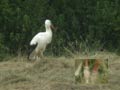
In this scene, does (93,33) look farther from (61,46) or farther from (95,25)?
(61,46)

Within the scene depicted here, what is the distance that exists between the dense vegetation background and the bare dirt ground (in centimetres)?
887

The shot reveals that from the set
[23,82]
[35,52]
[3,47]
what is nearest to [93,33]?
[3,47]

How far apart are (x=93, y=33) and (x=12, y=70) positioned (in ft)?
39.7

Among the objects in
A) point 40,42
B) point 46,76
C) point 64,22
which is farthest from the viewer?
point 64,22

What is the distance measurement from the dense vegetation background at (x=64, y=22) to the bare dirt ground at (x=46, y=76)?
8.87 m

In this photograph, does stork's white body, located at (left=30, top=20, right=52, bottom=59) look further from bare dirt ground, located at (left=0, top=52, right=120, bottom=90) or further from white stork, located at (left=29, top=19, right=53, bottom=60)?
bare dirt ground, located at (left=0, top=52, right=120, bottom=90)

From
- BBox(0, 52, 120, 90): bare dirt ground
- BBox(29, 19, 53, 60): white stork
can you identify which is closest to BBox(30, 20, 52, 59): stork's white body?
BBox(29, 19, 53, 60): white stork

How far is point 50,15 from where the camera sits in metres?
25.5

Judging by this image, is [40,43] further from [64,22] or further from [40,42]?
[64,22]

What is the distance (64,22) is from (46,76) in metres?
14.3

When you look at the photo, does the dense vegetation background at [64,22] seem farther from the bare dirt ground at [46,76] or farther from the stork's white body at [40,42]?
the bare dirt ground at [46,76]

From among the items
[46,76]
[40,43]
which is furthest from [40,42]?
[46,76]

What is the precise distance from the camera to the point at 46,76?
36.8 ft

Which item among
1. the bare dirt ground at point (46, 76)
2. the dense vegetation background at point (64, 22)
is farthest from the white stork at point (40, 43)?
the dense vegetation background at point (64, 22)
